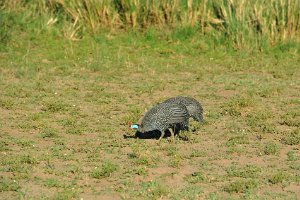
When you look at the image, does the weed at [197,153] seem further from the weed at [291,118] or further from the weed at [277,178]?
the weed at [291,118]

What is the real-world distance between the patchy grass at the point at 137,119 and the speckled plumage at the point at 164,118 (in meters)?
0.19

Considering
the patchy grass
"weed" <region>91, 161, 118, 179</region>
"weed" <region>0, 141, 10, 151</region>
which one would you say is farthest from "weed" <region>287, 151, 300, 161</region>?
"weed" <region>0, 141, 10, 151</region>

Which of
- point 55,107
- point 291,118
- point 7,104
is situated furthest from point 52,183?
point 291,118

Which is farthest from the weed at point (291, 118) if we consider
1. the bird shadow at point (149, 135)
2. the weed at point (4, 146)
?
the weed at point (4, 146)

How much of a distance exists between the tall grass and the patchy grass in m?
0.33

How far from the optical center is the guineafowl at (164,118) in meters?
7.90

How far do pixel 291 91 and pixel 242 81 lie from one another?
30.0 inches

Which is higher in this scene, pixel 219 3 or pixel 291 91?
pixel 219 3

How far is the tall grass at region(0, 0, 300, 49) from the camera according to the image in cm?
1235

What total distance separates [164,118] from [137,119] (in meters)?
1.05

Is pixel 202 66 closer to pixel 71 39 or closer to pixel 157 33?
pixel 157 33

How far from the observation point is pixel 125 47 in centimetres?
1255

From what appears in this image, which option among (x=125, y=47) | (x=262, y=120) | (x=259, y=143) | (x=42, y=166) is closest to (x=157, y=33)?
(x=125, y=47)

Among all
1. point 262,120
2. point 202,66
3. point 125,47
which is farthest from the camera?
point 125,47
